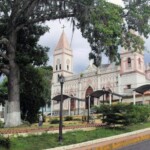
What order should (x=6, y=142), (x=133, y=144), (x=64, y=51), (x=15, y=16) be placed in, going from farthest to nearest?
(x=64, y=51)
(x=15, y=16)
(x=133, y=144)
(x=6, y=142)

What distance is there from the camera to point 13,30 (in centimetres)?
2083

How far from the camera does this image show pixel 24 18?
2052 centimetres

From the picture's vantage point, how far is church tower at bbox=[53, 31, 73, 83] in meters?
67.1

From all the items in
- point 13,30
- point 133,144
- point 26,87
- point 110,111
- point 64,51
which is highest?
point 64,51

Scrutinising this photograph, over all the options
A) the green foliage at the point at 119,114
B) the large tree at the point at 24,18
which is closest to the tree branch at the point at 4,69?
the large tree at the point at 24,18

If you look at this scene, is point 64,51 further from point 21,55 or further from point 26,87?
point 21,55

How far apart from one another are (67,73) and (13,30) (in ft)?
156

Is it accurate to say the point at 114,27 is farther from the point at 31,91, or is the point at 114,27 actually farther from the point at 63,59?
the point at 63,59

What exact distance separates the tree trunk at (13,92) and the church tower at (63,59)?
151ft

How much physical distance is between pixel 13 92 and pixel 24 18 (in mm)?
4106

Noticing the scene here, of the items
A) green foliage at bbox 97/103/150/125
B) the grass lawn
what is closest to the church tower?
green foliage at bbox 97/103/150/125

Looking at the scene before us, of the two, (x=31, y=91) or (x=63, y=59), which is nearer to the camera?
(x=31, y=91)

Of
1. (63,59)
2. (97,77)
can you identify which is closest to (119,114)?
(97,77)

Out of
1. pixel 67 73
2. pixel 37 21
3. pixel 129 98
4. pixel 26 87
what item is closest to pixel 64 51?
pixel 67 73
